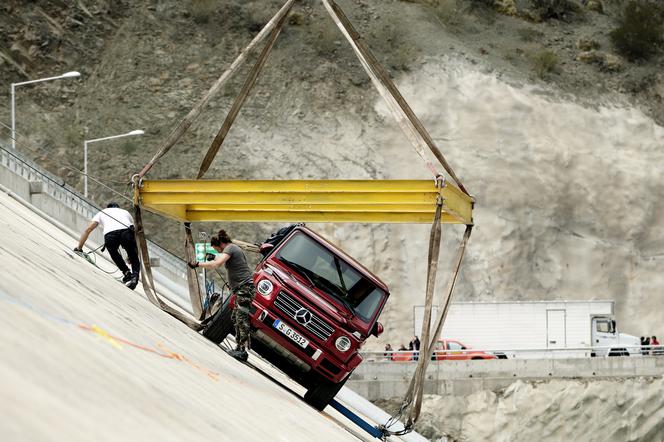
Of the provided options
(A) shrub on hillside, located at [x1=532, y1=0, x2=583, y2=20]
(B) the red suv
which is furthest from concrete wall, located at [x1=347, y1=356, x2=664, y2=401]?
(A) shrub on hillside, located at [x1=532, y1=0, x2=583, y2=20]

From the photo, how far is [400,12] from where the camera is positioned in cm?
6775

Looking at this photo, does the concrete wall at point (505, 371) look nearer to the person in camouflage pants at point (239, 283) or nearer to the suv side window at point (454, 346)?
the suv side window at point (454, 346)

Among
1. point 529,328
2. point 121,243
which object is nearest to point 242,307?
point 121,243

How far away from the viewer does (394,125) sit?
5953 cm

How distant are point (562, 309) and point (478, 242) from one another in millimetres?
8710

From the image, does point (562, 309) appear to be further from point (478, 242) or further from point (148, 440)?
point (148, 440)

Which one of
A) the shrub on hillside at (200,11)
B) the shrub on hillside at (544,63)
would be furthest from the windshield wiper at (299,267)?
the shrub on hillside at (200,11)

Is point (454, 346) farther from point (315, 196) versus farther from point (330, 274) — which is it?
point (330, 274)

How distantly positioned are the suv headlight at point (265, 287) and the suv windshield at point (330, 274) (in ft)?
1.47

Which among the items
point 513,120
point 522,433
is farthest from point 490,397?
point 513,120

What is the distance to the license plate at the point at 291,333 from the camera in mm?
16953

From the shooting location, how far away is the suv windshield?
56.9 feet

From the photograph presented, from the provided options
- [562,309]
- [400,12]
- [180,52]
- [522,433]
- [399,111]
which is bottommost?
[399,111]

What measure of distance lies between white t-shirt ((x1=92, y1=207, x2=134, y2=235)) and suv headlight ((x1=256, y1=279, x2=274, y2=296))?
2599 millimetres
